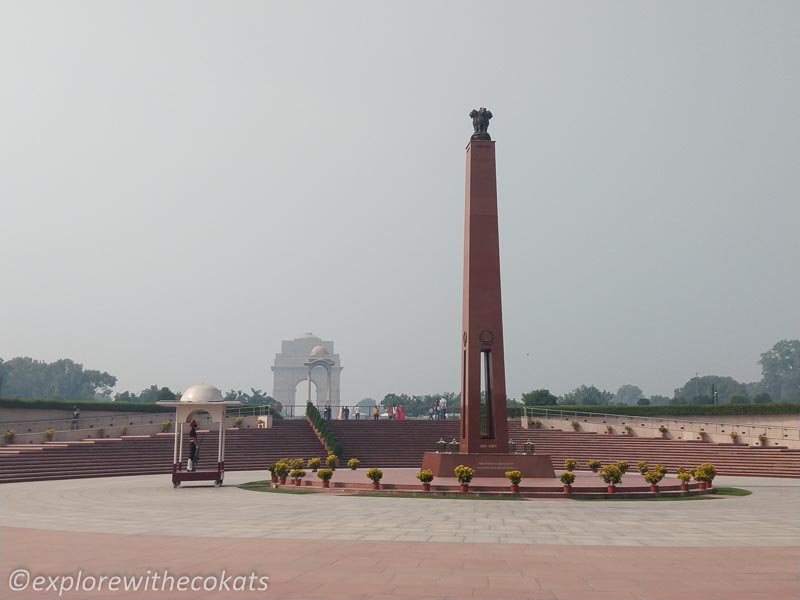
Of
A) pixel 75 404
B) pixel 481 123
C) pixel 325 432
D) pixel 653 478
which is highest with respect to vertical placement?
pixel 481 123

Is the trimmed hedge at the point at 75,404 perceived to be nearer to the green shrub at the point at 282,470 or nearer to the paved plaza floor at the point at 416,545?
the paved plaza floor at the point at 416,545

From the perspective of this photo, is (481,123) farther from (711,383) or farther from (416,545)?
(711,383)

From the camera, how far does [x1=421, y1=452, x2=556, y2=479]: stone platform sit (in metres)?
25.3

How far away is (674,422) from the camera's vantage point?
43.6 meters

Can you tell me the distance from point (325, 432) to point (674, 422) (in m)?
21.2

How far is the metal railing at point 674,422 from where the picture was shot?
3875cm

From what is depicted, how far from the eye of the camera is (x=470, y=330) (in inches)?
1075

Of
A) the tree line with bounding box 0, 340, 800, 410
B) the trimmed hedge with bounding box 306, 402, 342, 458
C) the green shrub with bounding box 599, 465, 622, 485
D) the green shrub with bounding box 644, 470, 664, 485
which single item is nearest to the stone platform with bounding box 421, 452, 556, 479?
the green shrub with bounding box 599, 465, 622, 485

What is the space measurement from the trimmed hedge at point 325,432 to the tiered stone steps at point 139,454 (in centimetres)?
57

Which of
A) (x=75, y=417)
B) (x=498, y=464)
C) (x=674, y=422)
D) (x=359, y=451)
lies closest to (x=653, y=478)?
(x=498, y=464)

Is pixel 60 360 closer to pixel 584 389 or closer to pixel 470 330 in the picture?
pixel 584 389

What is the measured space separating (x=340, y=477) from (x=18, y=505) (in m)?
10.6

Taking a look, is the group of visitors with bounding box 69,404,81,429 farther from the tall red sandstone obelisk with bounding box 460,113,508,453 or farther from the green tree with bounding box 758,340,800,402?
the green tree with bounding box 758,340,800,402

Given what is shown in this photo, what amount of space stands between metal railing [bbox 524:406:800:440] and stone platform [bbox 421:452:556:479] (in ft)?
57.2
